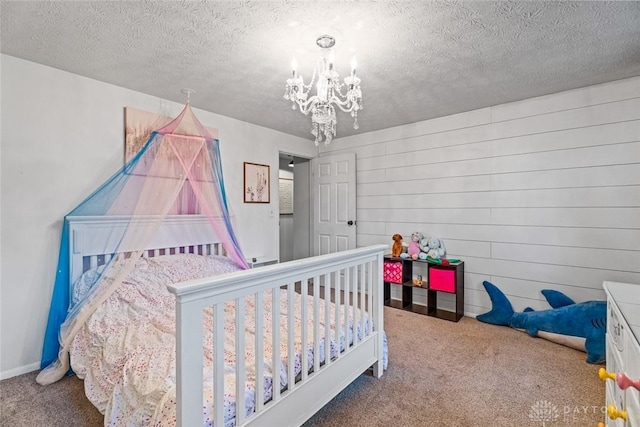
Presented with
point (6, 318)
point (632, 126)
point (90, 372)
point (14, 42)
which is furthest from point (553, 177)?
point (6, 318)

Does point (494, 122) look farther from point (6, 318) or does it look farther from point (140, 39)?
point (6, 318)

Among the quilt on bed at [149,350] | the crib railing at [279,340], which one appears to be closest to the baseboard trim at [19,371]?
the quilt on bed at [149,350]

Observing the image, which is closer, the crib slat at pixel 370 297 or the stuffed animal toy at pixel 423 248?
the crib slat at pixel 370 297

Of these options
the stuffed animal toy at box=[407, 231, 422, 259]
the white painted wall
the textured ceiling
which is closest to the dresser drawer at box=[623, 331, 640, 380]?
the textured ceiling

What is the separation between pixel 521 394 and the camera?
196 centimetres

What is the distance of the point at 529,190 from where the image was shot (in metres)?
3.03

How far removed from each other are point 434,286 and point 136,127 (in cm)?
342

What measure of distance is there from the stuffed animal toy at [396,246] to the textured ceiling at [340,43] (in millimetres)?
1695

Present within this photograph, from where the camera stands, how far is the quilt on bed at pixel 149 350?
4.15 ft

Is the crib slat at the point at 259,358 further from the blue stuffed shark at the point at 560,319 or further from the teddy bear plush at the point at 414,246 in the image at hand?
the teddy bear plush at the point at 414,246

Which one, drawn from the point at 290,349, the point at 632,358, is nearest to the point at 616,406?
the point at 632,358

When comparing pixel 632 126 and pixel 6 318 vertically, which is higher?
pixel 632 126

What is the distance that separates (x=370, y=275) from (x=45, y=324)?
250 cm

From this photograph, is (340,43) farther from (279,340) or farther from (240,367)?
(240,367)
